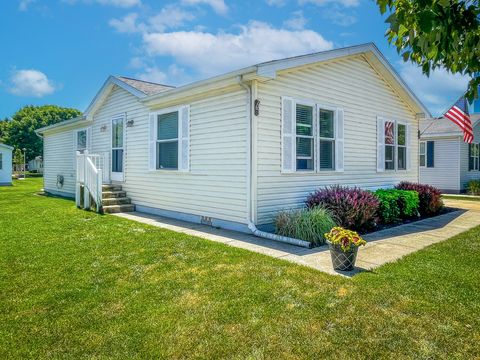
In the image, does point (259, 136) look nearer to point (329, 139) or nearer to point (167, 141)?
point (329, 139)

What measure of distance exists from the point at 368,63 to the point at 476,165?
12764 mm

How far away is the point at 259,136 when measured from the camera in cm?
685

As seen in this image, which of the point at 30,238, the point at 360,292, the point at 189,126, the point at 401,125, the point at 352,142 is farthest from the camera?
the point at 401,125

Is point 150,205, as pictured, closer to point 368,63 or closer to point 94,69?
point 368,63

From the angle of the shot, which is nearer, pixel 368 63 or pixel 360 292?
pixel 360 292

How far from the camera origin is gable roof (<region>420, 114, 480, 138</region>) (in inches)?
660

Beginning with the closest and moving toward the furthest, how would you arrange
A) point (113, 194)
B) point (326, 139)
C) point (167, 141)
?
point (326, 139)
point (167, 141)
point (113, 194)

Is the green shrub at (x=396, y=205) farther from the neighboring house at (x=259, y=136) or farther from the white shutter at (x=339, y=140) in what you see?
the white shutter at (x=339, y=140)

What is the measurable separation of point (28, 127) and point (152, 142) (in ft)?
151

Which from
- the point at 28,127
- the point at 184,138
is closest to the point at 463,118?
the point at 184,138

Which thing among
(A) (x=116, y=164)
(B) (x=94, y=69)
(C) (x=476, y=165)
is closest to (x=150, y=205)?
(A) (x=116, y=164)

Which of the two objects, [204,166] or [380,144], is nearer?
[204,166]

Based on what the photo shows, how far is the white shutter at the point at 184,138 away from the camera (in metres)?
8.33

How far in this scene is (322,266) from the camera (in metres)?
4.77
